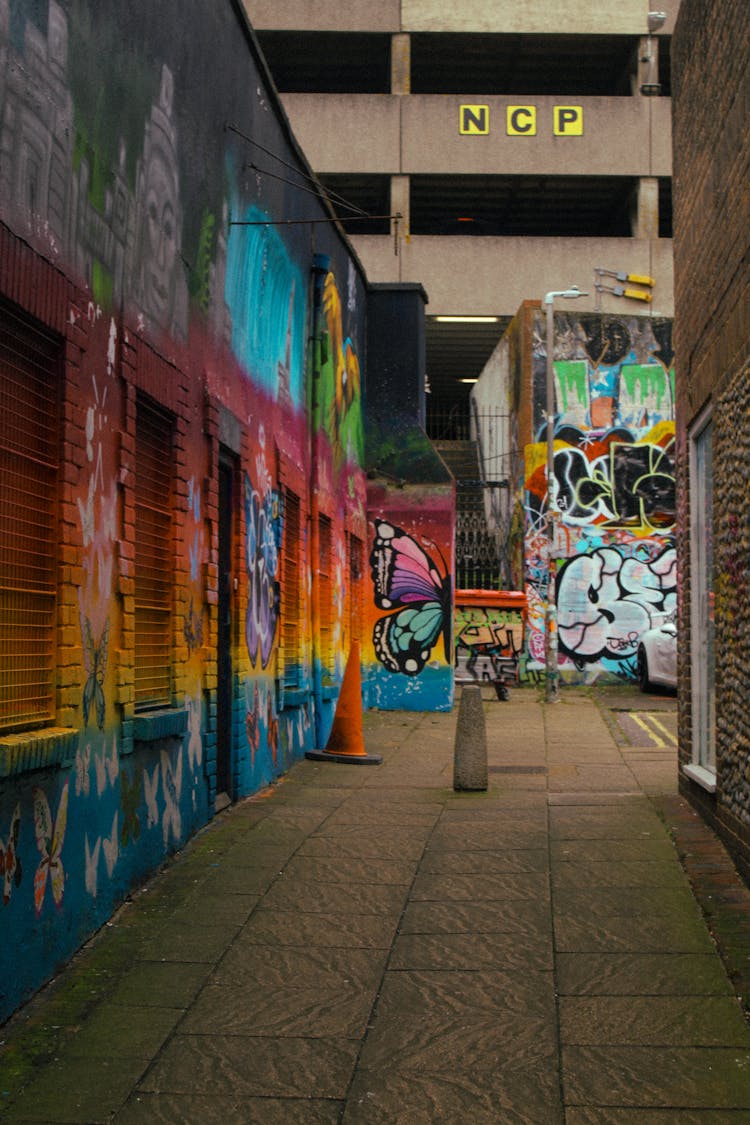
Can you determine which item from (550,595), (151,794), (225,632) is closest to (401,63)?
(550,595)

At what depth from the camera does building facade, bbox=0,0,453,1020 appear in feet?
17.3

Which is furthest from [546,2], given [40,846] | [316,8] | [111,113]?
[40,846]

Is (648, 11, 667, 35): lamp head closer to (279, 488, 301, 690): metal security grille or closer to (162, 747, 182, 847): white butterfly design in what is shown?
(279, 488, 301, 690): metal security grille

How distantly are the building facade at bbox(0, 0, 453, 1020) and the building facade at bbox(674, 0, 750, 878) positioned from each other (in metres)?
3.34

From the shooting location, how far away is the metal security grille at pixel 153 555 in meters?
7.30

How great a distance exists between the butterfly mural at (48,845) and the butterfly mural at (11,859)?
22 cm

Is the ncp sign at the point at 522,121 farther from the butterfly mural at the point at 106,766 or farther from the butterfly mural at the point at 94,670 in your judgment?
the butterfly mural at the point at 106,766

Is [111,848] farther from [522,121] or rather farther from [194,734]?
[522,121]

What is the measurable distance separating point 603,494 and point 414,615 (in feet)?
21.9

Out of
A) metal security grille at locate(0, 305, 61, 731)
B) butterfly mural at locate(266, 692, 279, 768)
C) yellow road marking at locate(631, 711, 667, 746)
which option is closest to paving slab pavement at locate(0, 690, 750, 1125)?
metal security grille at locate(0, 305, 61, 731)

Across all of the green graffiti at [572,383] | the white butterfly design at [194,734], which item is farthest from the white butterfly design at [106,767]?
the green graffiti at [572,383]

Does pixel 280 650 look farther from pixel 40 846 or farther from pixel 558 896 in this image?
pixel 40 846

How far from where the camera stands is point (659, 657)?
21.0 metres

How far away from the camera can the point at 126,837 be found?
6590 millimetres
